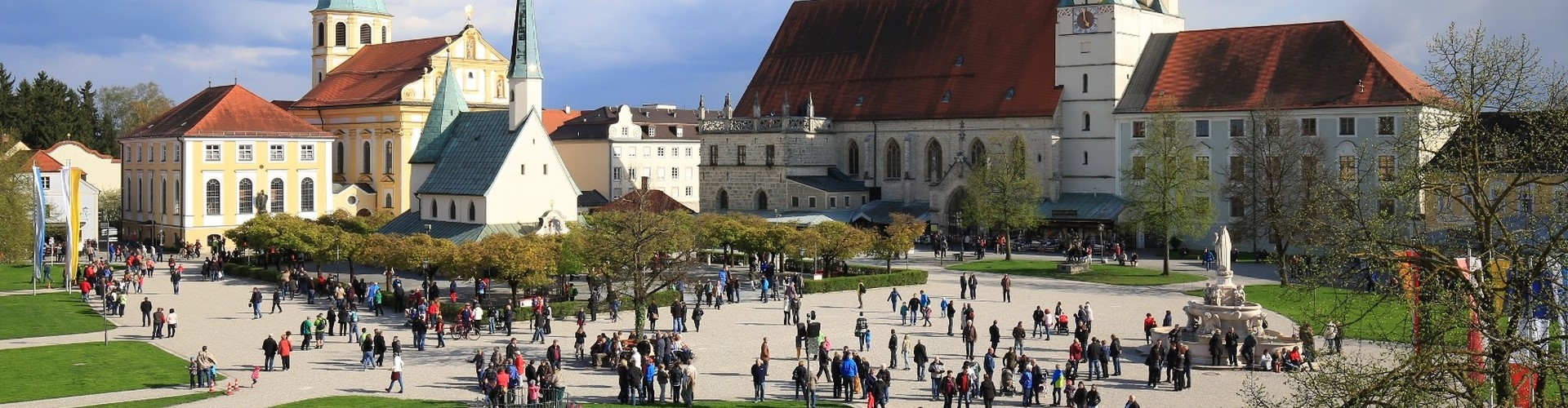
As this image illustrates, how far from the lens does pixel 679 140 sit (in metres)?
102

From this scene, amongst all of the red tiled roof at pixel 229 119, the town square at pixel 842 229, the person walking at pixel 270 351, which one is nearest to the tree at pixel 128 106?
the town square at pixel 842 229

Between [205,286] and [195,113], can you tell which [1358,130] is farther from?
[195,113]

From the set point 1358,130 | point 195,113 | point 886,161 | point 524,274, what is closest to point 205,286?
point 524,274

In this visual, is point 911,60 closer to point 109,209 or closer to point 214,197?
point 214,197

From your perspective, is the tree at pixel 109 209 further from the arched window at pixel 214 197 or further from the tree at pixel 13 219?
the tree at pixel 13 219

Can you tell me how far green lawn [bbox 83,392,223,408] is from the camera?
2800 cm

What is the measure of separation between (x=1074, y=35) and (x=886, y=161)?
13.0 m

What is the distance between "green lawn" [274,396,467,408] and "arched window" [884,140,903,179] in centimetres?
5186

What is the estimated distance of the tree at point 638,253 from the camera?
36.0 m

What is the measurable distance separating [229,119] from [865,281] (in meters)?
38.6

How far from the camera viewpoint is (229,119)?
75062 millimetres

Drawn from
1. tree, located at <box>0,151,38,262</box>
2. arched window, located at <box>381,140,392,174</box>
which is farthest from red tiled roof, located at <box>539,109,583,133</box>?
tree, located at <box>0,151,38,262</box>

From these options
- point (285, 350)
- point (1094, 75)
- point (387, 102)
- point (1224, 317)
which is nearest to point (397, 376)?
point (285, 350)

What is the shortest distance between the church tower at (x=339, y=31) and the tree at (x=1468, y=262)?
86.6m
